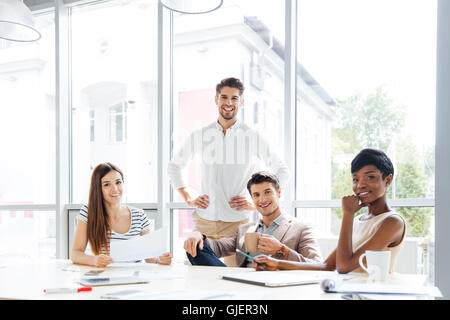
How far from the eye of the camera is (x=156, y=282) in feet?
5.44

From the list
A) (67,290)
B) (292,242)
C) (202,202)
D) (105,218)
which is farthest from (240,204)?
(67,290)

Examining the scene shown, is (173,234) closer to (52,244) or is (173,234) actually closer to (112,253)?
(52,244)

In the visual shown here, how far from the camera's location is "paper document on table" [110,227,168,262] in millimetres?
2076

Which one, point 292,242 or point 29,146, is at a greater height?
point 29,146

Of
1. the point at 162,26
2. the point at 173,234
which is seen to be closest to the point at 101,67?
the point at 162,26

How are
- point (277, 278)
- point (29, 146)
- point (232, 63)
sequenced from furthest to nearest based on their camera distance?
point (29, 146), point (232, 63), point (277, 278)

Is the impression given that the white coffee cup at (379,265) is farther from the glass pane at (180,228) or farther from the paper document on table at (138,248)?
the glass pane at (180,228)

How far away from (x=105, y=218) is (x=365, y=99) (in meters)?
1.99

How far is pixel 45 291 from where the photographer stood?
59.9 inches

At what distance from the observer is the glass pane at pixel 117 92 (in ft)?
13.9

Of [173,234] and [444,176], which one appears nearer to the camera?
[444,176]

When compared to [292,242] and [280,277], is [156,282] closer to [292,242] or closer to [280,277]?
[280,277]

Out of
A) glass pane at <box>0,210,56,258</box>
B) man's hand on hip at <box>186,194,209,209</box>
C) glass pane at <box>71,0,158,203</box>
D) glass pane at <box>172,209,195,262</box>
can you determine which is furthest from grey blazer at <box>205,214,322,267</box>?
glass pane at <box>0,210,56,258</box>

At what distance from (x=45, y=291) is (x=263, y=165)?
2139mm
